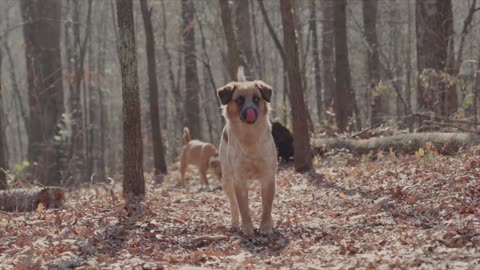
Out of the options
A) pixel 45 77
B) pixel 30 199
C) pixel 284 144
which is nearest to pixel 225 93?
pixel 30 199

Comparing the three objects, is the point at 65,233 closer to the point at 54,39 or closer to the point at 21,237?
the point at 21,237

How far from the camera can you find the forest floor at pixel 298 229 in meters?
5.21

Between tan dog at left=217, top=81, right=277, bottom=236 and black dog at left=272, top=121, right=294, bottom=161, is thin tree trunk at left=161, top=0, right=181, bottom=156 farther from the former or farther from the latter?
tan dog at left=217, top=81, right=277, bottom=236

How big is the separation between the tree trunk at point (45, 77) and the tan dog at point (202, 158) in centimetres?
536

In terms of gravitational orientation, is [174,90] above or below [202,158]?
above

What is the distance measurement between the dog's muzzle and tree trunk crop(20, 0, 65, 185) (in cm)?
1364

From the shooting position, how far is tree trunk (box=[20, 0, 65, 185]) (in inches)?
Answer: 749

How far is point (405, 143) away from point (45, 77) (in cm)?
1258

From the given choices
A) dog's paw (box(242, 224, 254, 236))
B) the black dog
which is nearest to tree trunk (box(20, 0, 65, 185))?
the black dog

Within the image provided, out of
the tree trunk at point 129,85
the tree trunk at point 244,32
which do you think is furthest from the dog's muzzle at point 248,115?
the tree trunk at point 244,32

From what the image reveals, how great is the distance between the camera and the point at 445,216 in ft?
21.0

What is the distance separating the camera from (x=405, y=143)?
12195 millimetres

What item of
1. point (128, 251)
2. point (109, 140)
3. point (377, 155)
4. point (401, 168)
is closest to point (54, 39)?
point (377, 155)

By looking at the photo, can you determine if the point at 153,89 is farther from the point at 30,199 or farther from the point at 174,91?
the point at 174,91
